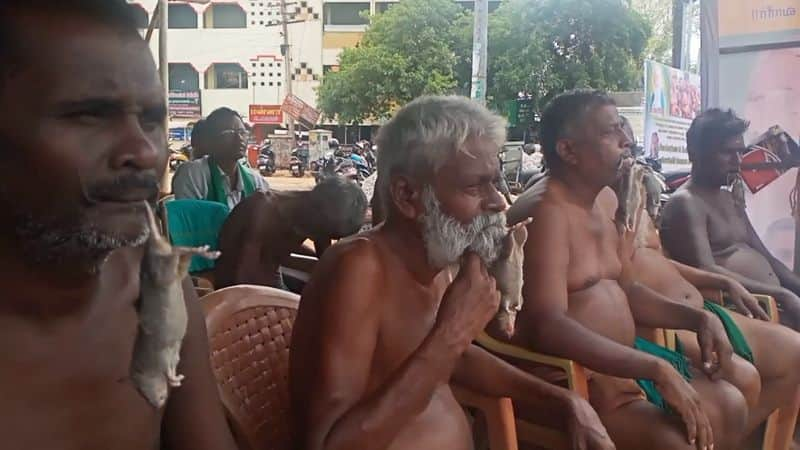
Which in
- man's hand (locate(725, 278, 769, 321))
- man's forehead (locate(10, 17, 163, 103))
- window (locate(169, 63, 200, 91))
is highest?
window (locate(169, 63, 200, 91))

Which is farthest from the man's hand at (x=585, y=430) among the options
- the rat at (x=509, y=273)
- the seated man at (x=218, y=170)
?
the seated man at (x=218, y=170)

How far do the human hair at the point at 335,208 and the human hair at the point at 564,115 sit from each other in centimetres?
90

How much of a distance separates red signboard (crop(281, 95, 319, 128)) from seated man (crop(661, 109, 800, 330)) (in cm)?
2504

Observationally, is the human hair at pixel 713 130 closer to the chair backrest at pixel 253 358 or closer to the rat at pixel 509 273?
the rat at pixel 509 273

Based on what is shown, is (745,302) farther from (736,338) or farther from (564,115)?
(564,115)

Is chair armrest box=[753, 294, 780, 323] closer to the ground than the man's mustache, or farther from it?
closer to the ground

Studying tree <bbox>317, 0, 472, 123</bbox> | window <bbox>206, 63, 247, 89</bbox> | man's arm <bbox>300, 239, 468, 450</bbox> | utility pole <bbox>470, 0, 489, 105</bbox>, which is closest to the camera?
man's arm <bbox>300, 239, 468, 450</bbox>

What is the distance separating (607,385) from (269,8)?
101 feet

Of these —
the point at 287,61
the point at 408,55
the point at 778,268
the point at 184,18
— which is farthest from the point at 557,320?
the point at 184,18

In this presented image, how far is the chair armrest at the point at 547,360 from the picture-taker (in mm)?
2480

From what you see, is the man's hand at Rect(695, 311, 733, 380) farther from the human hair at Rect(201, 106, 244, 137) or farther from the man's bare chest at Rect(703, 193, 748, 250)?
the human hair at Rect(201, 106, 244, 137)

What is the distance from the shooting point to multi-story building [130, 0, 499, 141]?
3400cm

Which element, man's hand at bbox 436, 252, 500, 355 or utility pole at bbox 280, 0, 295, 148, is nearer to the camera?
man's hand at bbox 436, 252, 500, 355

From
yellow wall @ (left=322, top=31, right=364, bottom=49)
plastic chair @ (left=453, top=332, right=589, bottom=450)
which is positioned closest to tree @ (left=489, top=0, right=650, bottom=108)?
yellow wall @ (left=322, top=31, right=364, bottom=49)
